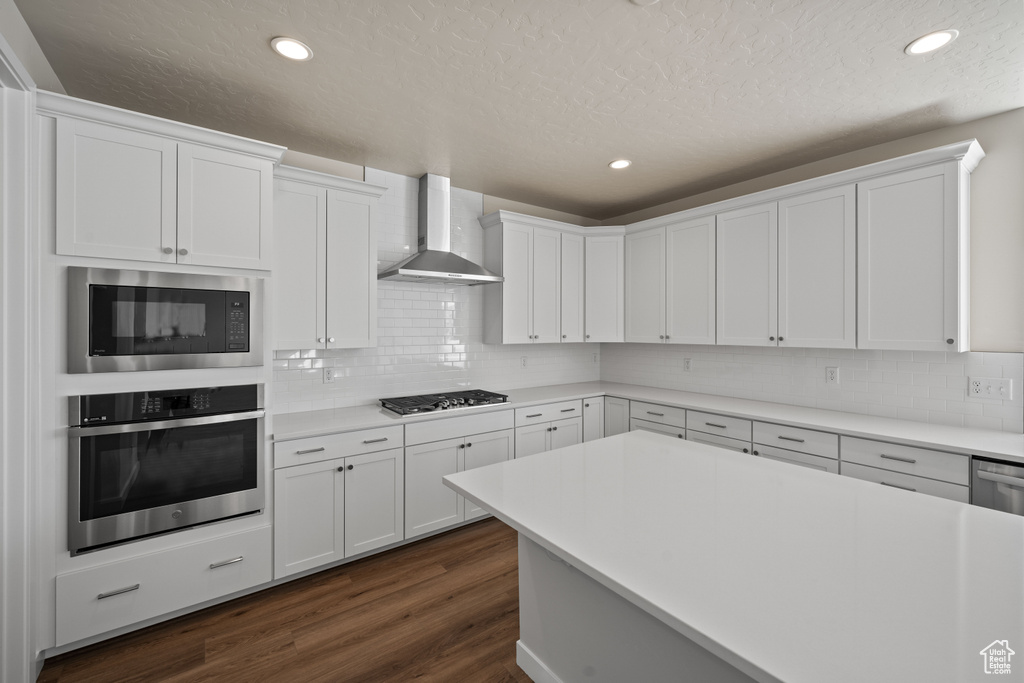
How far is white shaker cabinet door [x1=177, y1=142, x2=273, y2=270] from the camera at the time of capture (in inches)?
87.7

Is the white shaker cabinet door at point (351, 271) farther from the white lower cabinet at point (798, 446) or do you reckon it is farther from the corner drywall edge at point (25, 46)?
the white lower cabinet at point (798, 446)

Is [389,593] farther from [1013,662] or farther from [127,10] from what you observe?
[127,10]

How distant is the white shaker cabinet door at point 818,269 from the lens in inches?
115

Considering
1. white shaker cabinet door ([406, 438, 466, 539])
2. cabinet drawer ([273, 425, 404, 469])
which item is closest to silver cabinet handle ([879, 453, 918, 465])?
white shaker cabinet door ([406, 438, 466, 539])

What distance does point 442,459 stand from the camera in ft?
10.6

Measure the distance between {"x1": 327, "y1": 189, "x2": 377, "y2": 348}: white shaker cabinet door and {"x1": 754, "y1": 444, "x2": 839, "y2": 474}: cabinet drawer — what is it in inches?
109

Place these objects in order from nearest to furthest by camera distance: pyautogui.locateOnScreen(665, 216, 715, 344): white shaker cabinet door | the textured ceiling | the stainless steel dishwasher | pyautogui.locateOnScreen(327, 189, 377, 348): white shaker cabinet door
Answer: the textured ceiling
the stainless steel dishwasher
pyautogui.locateOnScreen(327, 189, 377, 348): white shaker cabinet door
pyautogui.locateOnScreen(665, 216, 715, 344): white shaker cabinet door

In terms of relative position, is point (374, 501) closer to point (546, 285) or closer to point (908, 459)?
point (546, 285)

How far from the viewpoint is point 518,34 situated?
193 centimetres

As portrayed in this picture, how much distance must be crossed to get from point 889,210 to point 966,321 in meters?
0.77

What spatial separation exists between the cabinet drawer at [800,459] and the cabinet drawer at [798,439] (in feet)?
0.08

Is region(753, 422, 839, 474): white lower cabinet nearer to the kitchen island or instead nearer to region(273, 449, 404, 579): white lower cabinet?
the kitchen island

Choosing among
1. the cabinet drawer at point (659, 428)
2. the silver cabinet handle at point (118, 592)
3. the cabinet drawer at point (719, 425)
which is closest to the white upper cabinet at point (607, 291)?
the cabinet drawer at point (659, 428)
